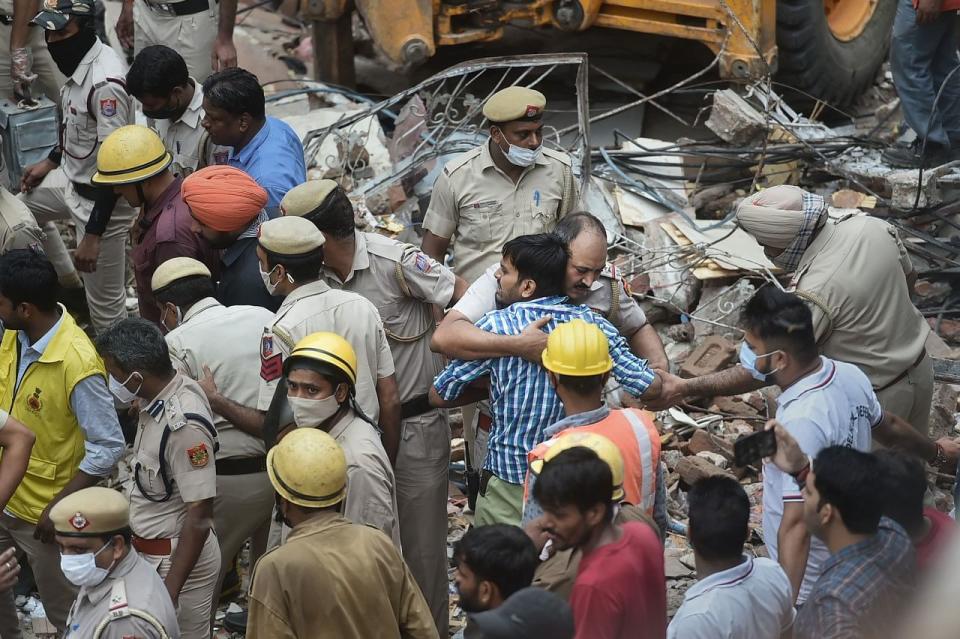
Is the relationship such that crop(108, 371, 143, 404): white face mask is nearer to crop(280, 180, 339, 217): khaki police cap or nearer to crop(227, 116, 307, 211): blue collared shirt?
crop(280, 180, 339, 217): khaki police cap

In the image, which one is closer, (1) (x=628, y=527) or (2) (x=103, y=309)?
(1) (x=628, y=527)

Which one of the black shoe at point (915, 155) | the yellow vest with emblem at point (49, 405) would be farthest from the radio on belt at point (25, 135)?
the black shoe at point (915, 155)

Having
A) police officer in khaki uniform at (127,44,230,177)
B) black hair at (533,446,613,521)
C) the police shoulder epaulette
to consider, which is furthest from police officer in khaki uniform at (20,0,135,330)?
black hair at (533,446,613,521)

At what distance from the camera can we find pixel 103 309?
22.5 ft

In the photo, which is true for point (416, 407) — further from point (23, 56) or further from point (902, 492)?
point (23, 56)

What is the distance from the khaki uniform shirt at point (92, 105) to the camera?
6254mm

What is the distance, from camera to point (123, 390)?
13.0 ft

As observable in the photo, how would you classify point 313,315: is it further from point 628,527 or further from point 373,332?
point 628,527

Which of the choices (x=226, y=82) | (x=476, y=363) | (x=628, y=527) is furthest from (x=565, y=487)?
(x=226, y=82)

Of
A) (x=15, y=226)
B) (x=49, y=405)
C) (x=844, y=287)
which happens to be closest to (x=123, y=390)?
(x=49, y=405)

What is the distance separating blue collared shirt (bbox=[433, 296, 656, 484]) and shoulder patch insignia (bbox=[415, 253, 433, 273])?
50 cm

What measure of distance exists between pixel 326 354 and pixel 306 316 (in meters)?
0.44

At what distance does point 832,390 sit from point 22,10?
5.53 metres

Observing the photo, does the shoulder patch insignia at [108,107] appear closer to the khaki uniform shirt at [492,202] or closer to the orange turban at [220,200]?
the orange turban at [220,200]
